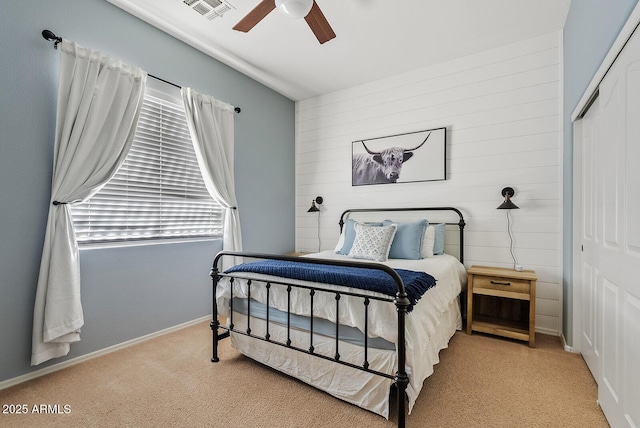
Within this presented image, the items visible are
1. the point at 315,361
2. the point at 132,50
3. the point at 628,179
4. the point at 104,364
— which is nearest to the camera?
the point at 628,179

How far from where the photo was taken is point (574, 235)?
2340mm

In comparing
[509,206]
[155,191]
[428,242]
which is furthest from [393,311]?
[155,191]

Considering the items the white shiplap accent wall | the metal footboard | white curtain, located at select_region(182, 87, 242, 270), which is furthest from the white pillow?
white curtain, located at select_region(182, 87, 242, 270)

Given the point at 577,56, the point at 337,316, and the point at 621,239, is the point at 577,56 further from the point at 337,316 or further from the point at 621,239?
the point at 337,316

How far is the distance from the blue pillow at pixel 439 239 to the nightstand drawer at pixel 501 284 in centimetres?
45

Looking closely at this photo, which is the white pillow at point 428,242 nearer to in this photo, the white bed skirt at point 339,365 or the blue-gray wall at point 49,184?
the white bed skirt at point 339,365

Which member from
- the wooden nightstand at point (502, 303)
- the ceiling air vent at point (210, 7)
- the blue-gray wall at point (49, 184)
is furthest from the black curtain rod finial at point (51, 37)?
the wooden nightstand at point (502, 303)

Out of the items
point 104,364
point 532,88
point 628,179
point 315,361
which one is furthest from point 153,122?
point 532,88

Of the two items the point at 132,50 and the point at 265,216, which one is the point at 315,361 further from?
the point at 132,50

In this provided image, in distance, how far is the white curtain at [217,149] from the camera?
9.53ft

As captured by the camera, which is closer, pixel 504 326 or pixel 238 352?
pixel 238 352

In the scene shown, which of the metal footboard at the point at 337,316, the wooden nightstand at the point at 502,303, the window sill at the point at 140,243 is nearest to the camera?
the metal footboard at the point at 337,316

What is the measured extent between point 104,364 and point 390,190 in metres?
3.14

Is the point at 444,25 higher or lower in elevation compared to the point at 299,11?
higher
